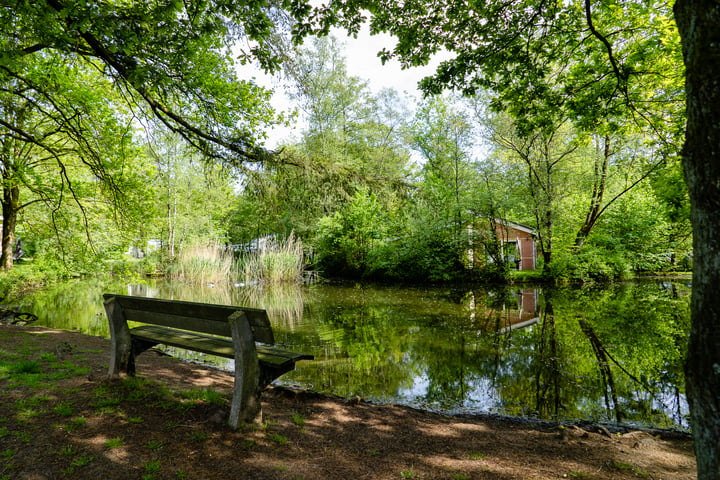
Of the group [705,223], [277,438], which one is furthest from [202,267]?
[705,223]

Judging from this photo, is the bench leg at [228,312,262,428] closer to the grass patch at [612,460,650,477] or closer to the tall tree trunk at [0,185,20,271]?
the grass patch at [612,460,650,477]

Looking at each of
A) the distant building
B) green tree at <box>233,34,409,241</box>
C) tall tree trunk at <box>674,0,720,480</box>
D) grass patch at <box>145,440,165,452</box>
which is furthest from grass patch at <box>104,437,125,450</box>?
the distant building

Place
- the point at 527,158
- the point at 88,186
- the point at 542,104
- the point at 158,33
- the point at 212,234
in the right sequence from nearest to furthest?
the point at 158,33
the point at 542,104
the point at 88,186
the point at 527,158
the point at 212,234

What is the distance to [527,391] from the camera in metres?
4.17

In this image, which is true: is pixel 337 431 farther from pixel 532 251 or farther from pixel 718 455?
pixel 532 251

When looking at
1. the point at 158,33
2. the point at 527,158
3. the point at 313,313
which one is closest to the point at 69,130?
the point at 158,33

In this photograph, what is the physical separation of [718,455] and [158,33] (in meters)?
5.80

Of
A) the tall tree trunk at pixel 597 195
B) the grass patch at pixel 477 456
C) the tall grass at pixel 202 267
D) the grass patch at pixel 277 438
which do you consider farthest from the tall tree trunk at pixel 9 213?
the tall tree trunk at pixel 597 195

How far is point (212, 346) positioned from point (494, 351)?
4641 millimetres

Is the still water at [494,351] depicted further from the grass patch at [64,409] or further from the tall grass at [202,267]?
the tall grass at [202,267]

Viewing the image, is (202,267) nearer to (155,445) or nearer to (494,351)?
(494,351)

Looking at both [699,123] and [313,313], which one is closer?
[699,123]

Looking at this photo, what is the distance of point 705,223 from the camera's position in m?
1.39

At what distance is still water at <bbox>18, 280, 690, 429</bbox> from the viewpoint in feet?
12.8
